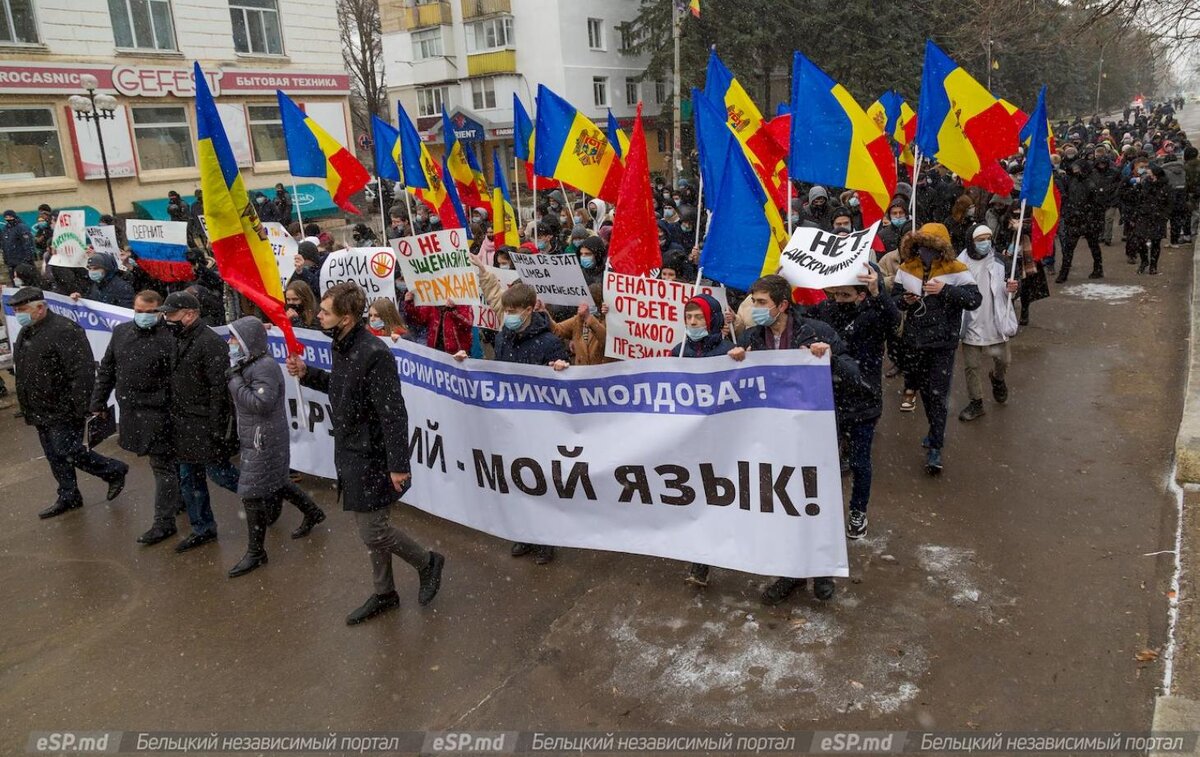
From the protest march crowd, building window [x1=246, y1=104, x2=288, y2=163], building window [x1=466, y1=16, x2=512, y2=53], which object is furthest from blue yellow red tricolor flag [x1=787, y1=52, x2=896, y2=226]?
building window [x1=466, y1=16, x2=512, y2=53]

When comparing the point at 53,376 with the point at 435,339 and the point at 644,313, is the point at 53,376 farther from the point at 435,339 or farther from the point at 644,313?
the point at 644,313

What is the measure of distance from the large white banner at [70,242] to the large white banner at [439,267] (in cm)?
583

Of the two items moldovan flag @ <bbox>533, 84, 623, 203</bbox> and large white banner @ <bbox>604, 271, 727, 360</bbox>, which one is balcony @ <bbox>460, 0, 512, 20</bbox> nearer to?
moldovan flag @ <bbox>533, 84, 623, 203</bbox>

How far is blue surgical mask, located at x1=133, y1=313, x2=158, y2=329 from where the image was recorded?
5797mm

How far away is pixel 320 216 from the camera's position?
1172 inches

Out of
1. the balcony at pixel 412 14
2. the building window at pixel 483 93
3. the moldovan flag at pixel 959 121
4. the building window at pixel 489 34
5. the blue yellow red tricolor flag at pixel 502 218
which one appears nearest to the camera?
the moldovan flag at pixel 959 121

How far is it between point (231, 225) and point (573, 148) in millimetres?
4087

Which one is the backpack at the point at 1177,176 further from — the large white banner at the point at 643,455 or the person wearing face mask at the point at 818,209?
the large white banner at the point at 643,455

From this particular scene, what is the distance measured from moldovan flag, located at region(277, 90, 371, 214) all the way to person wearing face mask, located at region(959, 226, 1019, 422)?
6.51 metres

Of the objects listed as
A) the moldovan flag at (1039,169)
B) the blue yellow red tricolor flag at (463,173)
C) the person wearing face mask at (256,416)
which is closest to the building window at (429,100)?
the blue yellow red tricolor flag at (463,173)

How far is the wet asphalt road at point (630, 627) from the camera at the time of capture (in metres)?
3.91

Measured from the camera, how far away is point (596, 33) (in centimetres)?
4316

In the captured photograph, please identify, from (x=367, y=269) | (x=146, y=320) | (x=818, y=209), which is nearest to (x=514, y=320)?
(x=146, y=320)

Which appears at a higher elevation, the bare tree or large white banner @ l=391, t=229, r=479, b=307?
the bare tree
